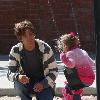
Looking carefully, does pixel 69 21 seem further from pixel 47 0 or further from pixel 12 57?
pixel 12 57

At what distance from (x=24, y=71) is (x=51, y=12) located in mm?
7316

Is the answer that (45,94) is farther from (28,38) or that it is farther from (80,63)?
(80,63)

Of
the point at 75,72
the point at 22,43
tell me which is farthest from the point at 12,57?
the point at 75,72

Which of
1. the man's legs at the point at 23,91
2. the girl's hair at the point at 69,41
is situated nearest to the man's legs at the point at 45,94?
the man's legs at the point at 23,91

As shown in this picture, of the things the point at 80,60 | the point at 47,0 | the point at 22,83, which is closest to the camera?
the point at 22,83

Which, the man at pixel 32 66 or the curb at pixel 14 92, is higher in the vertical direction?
the man at pixel 32 66

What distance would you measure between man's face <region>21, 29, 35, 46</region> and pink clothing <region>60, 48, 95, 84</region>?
2.65ft

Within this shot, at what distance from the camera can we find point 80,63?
4.66 metres

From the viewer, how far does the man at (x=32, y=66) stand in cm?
391

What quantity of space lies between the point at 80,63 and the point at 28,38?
986 mm

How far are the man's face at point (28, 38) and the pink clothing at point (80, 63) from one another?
2.65 ft

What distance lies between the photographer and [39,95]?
3967 millimetres

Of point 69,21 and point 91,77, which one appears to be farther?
point 69,21

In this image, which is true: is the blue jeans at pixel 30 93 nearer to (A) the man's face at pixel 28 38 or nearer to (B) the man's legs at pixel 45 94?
(B) the man's legs at pixel 45 94
